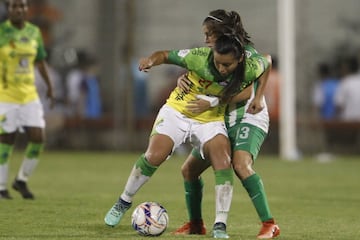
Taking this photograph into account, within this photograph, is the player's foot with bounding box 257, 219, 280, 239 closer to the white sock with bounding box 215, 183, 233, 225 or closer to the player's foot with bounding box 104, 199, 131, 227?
the white sock with bounding box 215, 183, 233, 225

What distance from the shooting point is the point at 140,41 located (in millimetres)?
25828

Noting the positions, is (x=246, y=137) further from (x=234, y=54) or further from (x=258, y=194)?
(x=234, y=54)

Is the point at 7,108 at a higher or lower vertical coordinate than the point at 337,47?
higher

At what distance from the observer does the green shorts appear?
9984mm

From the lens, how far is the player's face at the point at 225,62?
9.64 metres

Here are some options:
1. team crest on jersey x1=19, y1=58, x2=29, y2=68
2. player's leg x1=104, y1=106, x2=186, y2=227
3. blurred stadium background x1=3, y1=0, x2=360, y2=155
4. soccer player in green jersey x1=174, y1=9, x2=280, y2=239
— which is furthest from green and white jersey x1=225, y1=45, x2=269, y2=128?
blurred stadium background x1=3, y1=0, x2=360, y2=155

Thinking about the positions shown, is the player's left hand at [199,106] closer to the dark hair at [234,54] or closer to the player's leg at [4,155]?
the dark hair at [234,54]

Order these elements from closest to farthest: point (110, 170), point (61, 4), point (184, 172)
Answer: point (184, 172) → point (110, 170) → point (61, 4)

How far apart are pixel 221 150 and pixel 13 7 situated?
4.56 m

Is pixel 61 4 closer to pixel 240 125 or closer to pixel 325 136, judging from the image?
pixel 325 136

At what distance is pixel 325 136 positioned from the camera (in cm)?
2512

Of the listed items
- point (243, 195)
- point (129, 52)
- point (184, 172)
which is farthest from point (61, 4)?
point (184, 172)

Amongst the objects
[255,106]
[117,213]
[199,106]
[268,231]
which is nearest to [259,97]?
[255,106]

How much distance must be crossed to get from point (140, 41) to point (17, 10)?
40.9ft
